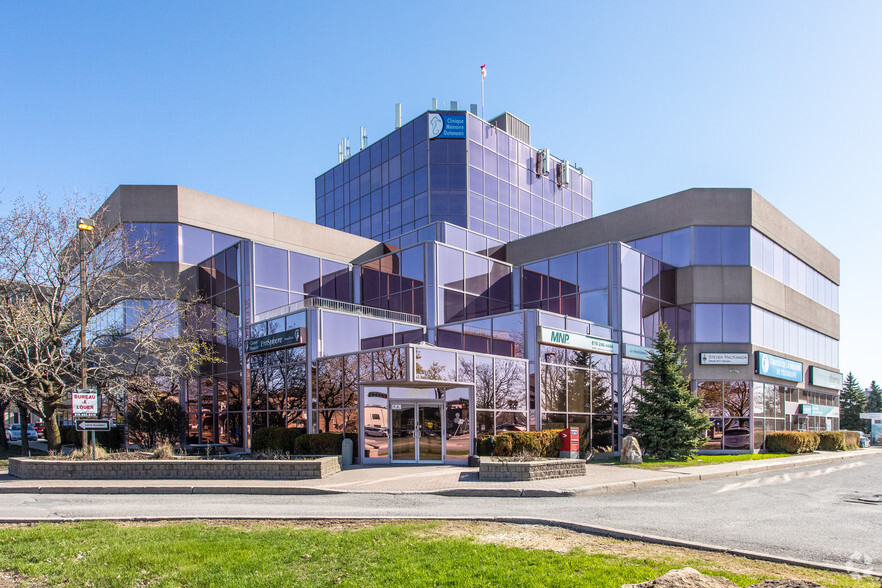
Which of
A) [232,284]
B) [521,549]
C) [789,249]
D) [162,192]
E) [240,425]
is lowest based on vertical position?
[240,425]

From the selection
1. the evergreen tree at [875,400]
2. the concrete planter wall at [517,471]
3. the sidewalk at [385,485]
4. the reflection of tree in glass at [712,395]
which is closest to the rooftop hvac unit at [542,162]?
the reflection of tree in glass at [712,395]

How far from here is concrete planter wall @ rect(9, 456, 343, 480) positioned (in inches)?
605

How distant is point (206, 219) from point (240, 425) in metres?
10.9

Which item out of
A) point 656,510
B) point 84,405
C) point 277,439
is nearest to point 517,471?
point 656,510

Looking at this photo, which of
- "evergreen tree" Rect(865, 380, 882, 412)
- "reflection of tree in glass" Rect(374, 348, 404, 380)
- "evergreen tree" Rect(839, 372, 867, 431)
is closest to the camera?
"reflection of tree in glass" Rect(374, 348, 404, 380)

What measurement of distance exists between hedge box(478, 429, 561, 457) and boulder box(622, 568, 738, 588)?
15.0 m

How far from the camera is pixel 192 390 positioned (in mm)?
Answer: 30078

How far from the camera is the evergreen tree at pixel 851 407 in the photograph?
60.3 m

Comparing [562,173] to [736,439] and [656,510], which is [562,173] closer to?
[736,439]

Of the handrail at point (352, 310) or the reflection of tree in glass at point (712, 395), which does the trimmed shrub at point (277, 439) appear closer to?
the handrail at point (352, 310)

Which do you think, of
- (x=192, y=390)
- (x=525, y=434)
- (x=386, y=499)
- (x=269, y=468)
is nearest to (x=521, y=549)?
(x=386, y=499)

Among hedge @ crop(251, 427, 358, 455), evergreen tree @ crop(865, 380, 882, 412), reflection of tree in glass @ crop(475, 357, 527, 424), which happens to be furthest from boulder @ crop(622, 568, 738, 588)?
evergreen tree @ crop(865, 380, 882, 412)

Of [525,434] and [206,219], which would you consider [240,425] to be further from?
[525,434]

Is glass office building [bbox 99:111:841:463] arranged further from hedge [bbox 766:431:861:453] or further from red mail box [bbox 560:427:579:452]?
red mail box [bbox 560:427:579:452]
